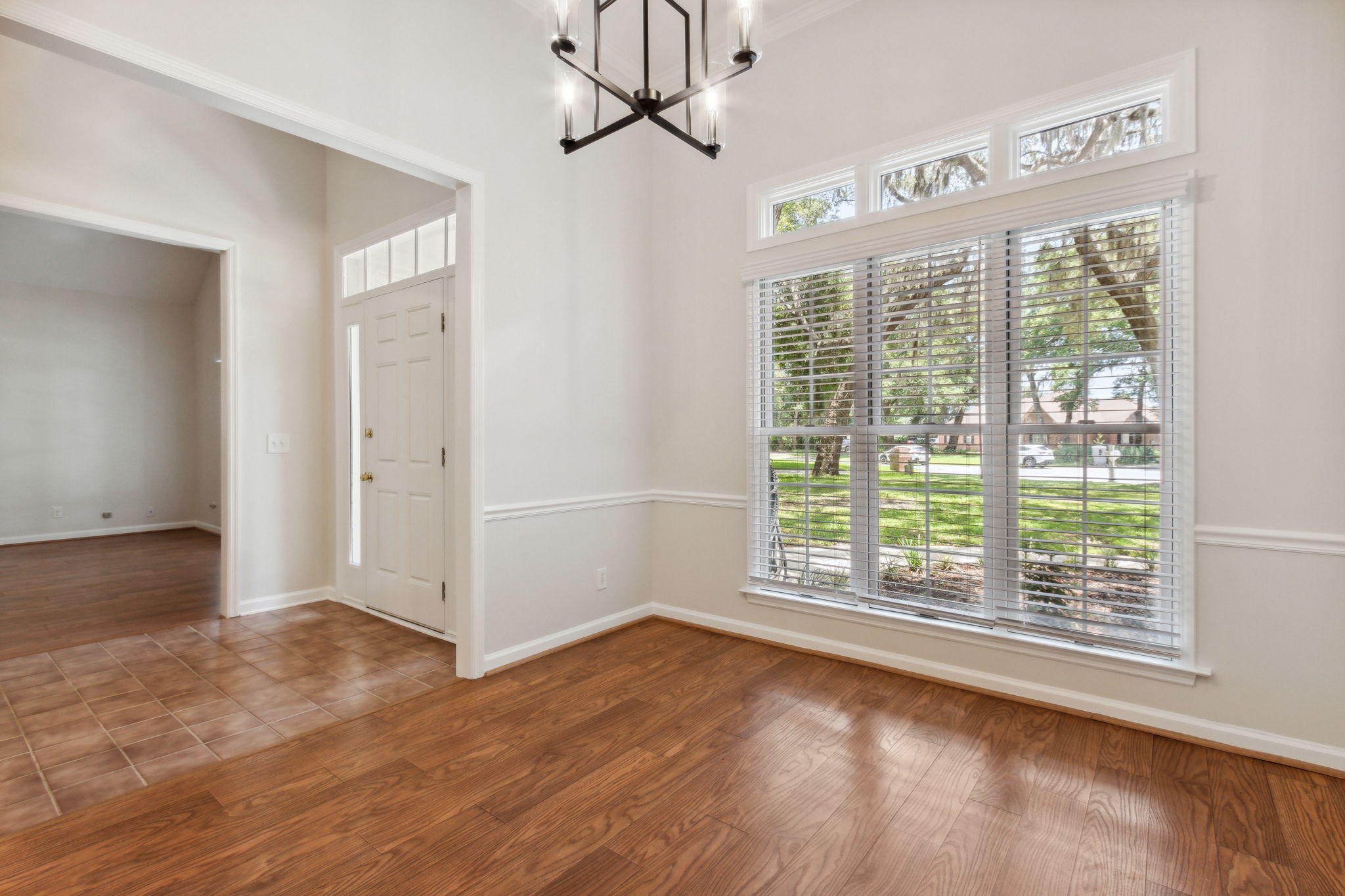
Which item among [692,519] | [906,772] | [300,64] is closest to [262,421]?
[300,64]

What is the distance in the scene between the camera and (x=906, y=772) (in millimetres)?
2176

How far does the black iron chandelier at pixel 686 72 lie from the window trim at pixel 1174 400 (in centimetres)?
122

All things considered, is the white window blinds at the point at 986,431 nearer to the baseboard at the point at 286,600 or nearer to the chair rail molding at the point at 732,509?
the chair rail molding at the point at 732,509

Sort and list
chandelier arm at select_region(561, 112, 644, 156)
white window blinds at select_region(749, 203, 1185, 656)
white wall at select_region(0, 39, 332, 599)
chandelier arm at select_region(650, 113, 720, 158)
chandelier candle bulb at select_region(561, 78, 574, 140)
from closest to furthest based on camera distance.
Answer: chandelier arm at select_region(650, 113, 720, 158), chandelier arm at select_region(561, 112, 644, 156), chandelier candle bulb at select_region(561, 78, 574, 140), white window blinds at select_region(749, 203, 1185, 656), white wall at select_region(0, 39, 332, 599)

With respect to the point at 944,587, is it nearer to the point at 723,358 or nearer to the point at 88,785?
the point at 723,358

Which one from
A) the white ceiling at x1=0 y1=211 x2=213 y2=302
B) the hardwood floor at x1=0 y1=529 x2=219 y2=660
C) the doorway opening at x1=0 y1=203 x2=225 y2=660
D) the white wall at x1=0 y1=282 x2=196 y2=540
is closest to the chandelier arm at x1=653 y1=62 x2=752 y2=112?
the hardwood floor at x1=0 y1=529 x2=219 y2=660

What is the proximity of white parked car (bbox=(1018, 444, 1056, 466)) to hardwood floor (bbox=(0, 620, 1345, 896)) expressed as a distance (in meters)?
1.08

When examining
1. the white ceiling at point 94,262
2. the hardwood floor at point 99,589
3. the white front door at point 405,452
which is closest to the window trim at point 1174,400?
the white front door at point 405,452

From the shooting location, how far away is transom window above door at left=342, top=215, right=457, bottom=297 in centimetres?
372

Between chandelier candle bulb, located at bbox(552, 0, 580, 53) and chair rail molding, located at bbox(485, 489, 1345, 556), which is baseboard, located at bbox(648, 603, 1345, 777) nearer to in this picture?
chair rail molding, located at bbox(485, 489, 1345, 556)

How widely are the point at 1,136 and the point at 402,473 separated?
111 inches

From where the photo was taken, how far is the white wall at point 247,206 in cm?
360

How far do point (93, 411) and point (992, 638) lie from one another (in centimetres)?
954

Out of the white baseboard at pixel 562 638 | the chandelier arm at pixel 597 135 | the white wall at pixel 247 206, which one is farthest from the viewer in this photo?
the white wall at pixel 247 206
